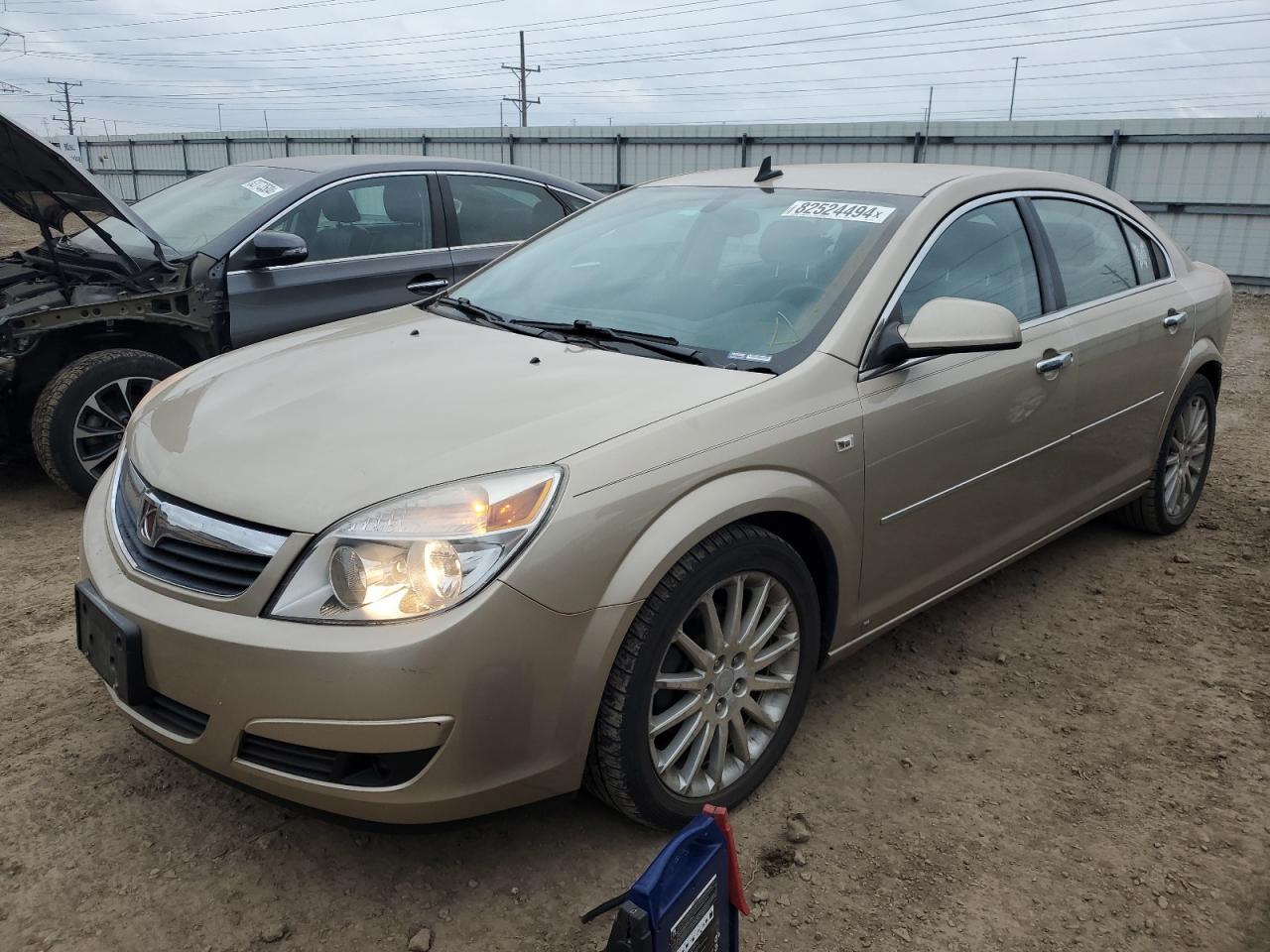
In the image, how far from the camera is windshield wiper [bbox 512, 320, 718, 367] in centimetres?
271

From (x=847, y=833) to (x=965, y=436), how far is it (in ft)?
3.97

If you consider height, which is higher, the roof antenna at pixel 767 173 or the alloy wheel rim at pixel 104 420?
the roof antenna at pixel 767 173

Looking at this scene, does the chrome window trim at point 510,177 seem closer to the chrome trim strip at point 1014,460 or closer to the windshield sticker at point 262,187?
the windshield sticker at point 262,187

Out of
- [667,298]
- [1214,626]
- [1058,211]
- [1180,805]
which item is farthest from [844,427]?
[1214,626]

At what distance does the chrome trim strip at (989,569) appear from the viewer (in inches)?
116

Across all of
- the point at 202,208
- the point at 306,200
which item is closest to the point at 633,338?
the point at 306,200

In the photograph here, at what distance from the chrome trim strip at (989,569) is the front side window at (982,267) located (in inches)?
32.4

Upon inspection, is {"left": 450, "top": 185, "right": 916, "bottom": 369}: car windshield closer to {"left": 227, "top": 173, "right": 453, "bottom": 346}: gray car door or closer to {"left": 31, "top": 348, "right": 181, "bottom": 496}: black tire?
{"left": 227, "top": 173, "right": 453, "bottom": 346}: gray car door

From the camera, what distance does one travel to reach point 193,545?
7.25 ft

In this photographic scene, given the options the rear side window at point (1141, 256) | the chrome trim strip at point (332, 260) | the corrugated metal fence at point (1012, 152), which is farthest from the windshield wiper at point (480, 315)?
the corrugated metal fence at point (1012, 152)

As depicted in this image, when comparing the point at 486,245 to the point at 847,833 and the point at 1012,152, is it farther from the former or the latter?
the point at 1012,152

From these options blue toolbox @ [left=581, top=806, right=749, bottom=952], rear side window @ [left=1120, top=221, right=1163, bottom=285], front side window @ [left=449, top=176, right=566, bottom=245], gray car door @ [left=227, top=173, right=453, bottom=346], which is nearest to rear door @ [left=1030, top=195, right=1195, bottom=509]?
rear side window @ [left=1120, top=221, right=1163, bottom=285]

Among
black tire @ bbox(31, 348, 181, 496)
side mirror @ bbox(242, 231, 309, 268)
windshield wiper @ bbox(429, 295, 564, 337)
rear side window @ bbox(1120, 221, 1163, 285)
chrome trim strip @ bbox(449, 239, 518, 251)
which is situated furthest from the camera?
chrome trim strip @ bbox(449, 239, 518, 251)

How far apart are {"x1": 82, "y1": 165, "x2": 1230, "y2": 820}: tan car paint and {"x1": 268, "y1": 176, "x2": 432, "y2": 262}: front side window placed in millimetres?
2160
